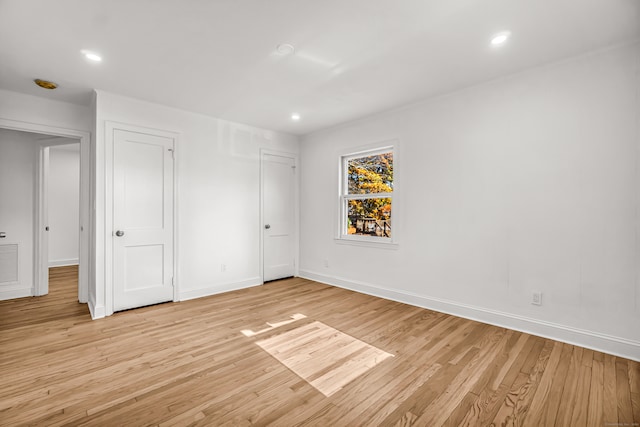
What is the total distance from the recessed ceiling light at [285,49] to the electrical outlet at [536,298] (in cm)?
316

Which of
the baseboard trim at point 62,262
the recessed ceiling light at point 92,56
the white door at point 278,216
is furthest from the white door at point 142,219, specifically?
the baseboard trim at point 62,262

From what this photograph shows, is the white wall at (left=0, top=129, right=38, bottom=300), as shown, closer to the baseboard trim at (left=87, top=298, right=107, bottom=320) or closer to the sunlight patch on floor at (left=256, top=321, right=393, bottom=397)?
the baseboard trim at (left=87, top=298, right=107, bottom=320)

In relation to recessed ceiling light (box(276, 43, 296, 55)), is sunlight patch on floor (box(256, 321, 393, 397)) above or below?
below

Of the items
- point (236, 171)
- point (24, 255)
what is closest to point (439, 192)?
point (236, 171)

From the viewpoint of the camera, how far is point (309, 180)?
527 centimetres

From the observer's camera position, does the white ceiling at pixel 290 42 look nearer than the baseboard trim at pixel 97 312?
Yes

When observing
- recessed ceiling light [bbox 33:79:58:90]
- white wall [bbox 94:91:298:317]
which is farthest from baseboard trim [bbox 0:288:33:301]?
recessed ceiling light [bbox 33:79:58:90]

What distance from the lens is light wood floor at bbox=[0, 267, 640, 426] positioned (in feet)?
5.83

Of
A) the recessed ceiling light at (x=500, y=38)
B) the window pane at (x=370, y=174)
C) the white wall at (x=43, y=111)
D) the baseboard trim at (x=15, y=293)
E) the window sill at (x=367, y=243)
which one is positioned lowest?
the baseboard trim at (x=15, y=293)

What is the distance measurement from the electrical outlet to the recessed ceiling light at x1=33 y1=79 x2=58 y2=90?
210 inches

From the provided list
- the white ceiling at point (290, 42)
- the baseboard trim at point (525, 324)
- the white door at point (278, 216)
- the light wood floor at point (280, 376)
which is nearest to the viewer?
the light wood floor at point (280, 376)

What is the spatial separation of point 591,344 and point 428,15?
9.84 ft

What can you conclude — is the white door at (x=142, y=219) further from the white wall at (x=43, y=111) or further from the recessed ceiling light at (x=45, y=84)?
the white wall at (x=43, y=111)

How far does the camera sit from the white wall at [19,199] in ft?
13.7
